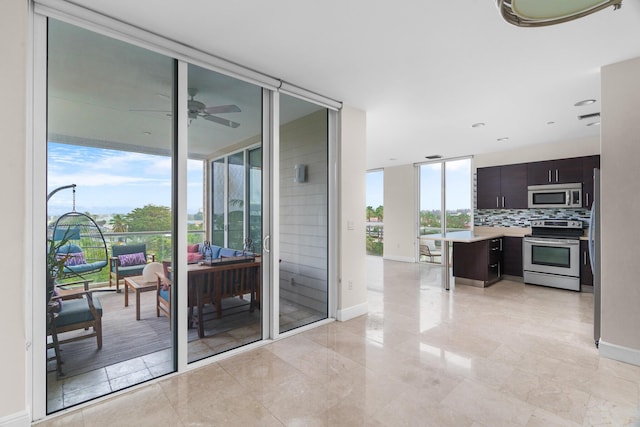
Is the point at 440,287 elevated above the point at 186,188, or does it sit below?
below

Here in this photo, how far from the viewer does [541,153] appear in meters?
6.00

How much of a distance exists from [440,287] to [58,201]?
5296 mm

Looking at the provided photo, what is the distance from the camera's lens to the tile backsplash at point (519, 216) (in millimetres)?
5590

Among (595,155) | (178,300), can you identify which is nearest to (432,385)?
(178,300)

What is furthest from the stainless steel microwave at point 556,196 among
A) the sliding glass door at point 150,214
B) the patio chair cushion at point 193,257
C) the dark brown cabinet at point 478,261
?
the patio chair cushion at point 193,257

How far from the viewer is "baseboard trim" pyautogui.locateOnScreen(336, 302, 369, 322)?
3.73 metres

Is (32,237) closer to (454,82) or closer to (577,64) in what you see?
(454,82)

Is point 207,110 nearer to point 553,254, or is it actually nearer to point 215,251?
point 215,251

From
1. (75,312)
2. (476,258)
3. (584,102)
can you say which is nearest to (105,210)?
(75,312)

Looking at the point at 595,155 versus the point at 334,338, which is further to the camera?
the point at 595,155

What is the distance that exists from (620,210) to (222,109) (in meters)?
3.63

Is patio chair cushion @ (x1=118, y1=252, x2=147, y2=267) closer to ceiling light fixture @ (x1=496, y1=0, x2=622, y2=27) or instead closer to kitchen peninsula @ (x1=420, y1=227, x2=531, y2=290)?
ceiling light fixture @ (x1=496, y1=0, x2=622, y2=27)

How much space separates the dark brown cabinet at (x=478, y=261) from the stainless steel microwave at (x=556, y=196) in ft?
3.25

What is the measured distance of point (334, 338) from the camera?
324 centimetres
